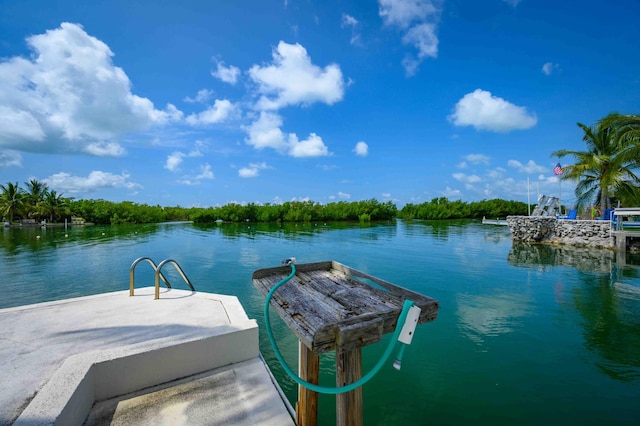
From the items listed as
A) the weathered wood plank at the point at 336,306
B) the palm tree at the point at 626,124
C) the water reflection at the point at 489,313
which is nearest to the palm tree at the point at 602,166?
the palm tree at the point at 626,124

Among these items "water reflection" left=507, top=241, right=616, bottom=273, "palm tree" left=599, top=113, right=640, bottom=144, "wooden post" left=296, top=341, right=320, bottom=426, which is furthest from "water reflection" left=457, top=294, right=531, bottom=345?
"palm tree" left=599, top=113, right=640, bottom=144

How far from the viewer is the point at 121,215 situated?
50344 millimetres

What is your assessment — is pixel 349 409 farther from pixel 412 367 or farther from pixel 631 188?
pixel 631 188

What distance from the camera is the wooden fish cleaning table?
1385 millimetres

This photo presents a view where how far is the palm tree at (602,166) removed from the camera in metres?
16.0

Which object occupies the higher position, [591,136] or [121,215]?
[591,136]

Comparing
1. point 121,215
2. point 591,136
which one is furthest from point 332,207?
point 591,136

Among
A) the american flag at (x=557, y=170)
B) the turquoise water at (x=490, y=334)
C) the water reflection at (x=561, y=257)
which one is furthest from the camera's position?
the american flag at (x=557, y=170)

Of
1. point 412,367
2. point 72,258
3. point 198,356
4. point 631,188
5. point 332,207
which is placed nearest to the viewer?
point 198,356

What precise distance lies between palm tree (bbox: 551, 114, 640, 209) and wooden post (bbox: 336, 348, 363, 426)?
1971 cm

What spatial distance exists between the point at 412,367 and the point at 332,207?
5879 centimetres

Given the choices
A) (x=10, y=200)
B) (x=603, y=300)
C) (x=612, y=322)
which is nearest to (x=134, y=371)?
(x=612, y=322)

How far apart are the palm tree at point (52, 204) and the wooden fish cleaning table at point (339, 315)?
180 ft

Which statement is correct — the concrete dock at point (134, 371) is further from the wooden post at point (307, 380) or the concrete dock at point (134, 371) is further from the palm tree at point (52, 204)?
the palm tree at point (52, 204)
